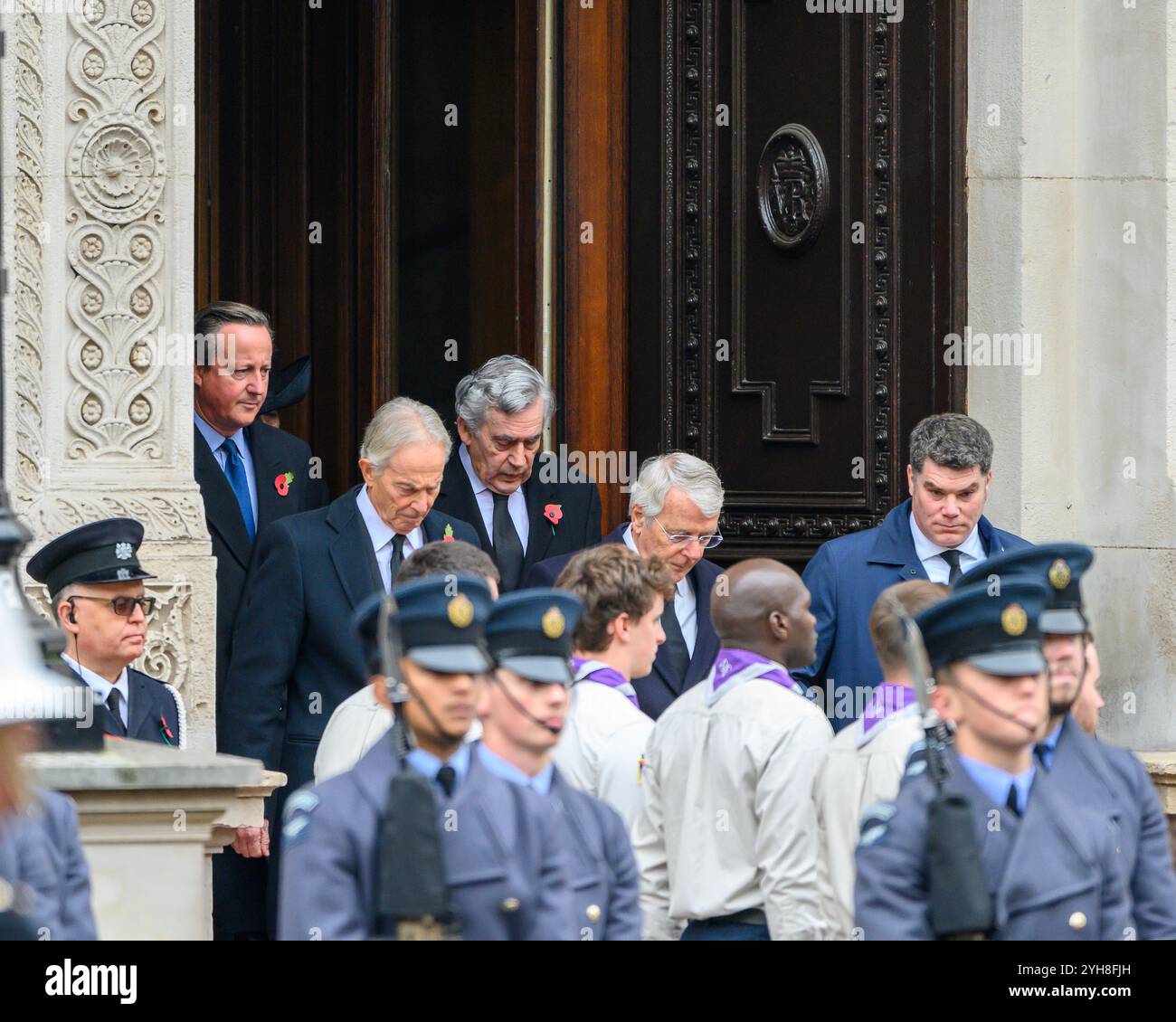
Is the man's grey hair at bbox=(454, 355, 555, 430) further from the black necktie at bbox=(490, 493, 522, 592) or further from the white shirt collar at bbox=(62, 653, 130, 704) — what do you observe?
the white shirt collar at bbox=(62, 653, 130, 704)

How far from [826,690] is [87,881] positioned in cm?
311

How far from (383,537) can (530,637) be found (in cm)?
241

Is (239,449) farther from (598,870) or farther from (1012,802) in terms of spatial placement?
(1012,802)

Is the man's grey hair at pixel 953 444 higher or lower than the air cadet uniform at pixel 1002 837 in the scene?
higher

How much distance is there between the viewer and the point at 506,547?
285 inches

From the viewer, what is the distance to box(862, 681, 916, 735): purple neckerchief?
493cm

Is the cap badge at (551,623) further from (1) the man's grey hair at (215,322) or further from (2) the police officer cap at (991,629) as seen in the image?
(1) the man's grey hair at (215,322)

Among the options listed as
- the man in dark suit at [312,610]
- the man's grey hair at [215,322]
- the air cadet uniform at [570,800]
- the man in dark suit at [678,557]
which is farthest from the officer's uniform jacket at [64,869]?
the man's grey hair at [215,322]

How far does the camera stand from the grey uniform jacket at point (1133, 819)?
4.43m

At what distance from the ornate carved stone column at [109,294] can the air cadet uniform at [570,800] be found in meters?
2.55

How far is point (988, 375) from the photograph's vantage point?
8.14 meters

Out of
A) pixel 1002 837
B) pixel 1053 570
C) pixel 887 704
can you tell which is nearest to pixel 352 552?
pixel 887 704

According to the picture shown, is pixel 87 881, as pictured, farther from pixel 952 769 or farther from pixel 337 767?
pixel 952 769
